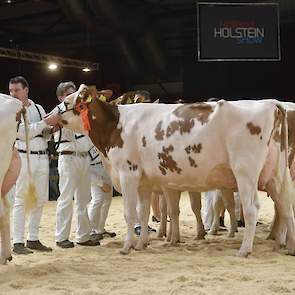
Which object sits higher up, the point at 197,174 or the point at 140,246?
the point at 197,174

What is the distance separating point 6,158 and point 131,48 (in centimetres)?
1053

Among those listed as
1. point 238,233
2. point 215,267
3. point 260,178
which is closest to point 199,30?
point 238,233

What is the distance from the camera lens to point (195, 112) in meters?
5.68

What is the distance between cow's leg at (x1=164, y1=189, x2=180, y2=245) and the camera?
6.32 meters

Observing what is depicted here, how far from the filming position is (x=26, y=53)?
49.8 ft

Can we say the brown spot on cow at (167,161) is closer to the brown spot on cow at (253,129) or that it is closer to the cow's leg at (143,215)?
the cow's leg at (143,215)

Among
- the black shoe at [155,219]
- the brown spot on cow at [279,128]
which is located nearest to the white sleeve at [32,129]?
the brown spot on cow at [279,128]

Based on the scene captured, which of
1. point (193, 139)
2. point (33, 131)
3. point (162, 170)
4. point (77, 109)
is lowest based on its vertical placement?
point (162, 170)

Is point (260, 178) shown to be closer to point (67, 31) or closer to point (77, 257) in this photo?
point (77, 257)

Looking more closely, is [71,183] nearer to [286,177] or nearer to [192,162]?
[192,162]

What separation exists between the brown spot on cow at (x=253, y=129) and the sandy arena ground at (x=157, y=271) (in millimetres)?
1090

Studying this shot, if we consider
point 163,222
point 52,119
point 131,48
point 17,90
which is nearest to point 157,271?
point 52,119

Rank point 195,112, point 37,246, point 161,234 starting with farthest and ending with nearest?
point 161,234
point 37,246
point 195,112

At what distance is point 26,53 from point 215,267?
11.3m
